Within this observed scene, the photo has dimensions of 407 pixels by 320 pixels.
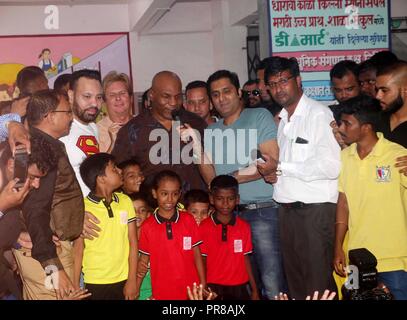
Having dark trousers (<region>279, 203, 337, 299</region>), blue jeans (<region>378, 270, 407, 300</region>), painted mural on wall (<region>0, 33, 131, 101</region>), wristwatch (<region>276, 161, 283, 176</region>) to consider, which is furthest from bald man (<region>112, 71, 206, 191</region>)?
blue jeans (<region>378, 270, 407, 300</region>)

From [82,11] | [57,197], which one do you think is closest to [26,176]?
[57,197]

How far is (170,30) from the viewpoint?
13.1 ft

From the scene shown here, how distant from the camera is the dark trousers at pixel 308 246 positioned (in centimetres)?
331

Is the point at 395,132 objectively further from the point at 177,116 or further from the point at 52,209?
the point at 52,209

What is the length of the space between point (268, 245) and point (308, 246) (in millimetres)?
242

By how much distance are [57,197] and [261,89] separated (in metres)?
1.48

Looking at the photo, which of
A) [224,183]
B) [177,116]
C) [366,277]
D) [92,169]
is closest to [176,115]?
[177,116]

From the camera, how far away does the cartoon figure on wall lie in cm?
338

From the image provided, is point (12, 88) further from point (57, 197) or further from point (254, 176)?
point (254, 176)

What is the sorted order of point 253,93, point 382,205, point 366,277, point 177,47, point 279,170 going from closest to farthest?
point 366,277 < point 382,205 < point 279,170 < point 177,47 < point 253,93

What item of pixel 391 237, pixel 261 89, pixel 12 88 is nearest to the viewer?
pixel 391 237

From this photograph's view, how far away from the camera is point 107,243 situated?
3199 mm

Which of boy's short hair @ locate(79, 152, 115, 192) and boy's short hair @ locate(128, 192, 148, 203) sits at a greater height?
boy's short hair @ locate(79, 152, 115, 192)

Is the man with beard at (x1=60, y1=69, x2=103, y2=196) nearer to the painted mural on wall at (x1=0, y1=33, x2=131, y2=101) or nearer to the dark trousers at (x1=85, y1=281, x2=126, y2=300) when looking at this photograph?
the painted mural on wall at (x1=0, y1=33, x2=131, y2=101)
